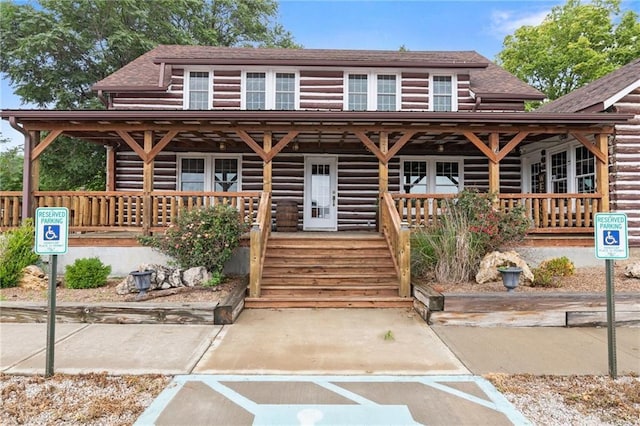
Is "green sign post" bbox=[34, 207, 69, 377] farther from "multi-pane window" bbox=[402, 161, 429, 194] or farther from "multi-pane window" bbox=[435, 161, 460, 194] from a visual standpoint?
"multi-pane window" bbox=[435, 161, 460, 194]

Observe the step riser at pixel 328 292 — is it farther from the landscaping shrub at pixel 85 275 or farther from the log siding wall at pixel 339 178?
the log siding wall at pixel 339 178

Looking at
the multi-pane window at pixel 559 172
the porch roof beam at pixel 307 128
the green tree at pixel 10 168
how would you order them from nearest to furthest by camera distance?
the porch roof beam at pixel 307 128
the multi-pane window at pixel 559 172
the green tree at pixel 10 168

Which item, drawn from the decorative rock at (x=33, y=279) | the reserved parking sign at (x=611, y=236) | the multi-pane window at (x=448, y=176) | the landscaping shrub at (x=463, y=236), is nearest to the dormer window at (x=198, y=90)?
the decorative rock at (x=33, y=279)

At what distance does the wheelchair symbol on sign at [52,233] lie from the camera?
3.86 meters

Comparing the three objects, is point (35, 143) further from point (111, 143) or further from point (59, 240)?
point (59, 240)

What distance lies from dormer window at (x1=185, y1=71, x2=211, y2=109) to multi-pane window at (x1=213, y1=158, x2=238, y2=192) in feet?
6.03

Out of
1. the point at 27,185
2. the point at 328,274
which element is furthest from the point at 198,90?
the point at 328,274

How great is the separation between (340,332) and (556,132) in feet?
23.6

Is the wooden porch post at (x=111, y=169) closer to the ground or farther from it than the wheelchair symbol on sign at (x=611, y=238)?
farther from it

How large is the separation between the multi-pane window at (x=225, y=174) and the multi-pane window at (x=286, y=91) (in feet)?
7.69

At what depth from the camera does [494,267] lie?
675 centimetres

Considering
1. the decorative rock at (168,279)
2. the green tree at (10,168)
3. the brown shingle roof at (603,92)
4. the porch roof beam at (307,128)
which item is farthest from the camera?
the green tree at (10,168)

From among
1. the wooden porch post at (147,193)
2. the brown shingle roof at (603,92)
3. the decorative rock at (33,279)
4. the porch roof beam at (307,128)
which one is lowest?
the decorative rock at (33,279)

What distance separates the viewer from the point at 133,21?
63.9 ft
